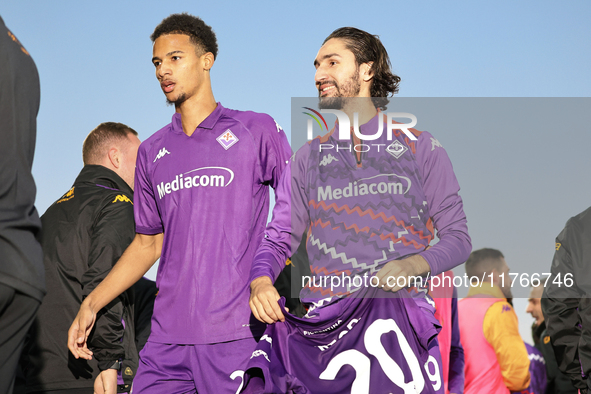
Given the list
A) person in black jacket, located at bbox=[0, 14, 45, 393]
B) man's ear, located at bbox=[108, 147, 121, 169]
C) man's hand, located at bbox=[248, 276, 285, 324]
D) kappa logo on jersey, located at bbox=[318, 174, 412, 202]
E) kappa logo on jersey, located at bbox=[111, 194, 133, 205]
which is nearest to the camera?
person in black jacket, located at bbox=[0, 14, 45, 393]

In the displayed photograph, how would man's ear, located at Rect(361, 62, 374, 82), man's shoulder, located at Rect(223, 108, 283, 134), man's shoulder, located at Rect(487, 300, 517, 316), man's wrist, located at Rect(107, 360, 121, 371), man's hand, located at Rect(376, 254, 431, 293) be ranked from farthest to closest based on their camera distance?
man's shoulder, located at Rect(487, 300, 517, 316), man's wrist, located at Rect(107, 360, 121, 371), man's shoulder, located at Rect(223, 108, 283, 134), man's ear, located at Rect(361, 62, 374, 82), man's hand, located at Rect(376, 254, 431, 293)

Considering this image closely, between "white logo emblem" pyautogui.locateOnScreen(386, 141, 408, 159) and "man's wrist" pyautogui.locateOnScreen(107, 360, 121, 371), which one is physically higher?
"white logo emblem" pyautogui.locateOnScreen(386, 141, 408, 159)

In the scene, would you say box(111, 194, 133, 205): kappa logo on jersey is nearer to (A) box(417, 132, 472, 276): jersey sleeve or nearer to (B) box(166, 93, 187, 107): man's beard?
(B) box(166, 93, 187, 107): man's beard

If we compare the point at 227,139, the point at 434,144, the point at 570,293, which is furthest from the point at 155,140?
the point at 570,293

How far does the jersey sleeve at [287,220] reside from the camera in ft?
11.3

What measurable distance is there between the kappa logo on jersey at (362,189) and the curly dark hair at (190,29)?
5.03 ft

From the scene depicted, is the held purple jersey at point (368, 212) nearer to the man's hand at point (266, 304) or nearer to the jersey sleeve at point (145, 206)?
the man's hand at point (266, 304)

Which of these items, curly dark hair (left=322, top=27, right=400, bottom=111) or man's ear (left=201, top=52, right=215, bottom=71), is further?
man's ear (left=201, top=52, right=215, bottom=71)

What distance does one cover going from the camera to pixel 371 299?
316 cm

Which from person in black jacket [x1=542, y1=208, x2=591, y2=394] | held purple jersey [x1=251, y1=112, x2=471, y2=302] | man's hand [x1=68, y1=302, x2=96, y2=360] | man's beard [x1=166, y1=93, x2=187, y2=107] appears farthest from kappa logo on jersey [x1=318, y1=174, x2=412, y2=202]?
person in black jacket [x1=542, y1=208, x2=591, y2=394]

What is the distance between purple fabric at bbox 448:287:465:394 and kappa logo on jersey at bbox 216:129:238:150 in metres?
2.26

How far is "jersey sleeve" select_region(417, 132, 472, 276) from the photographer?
313cm

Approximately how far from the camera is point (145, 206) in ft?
14.1

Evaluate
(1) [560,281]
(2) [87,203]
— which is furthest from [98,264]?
(1) [560,281]
